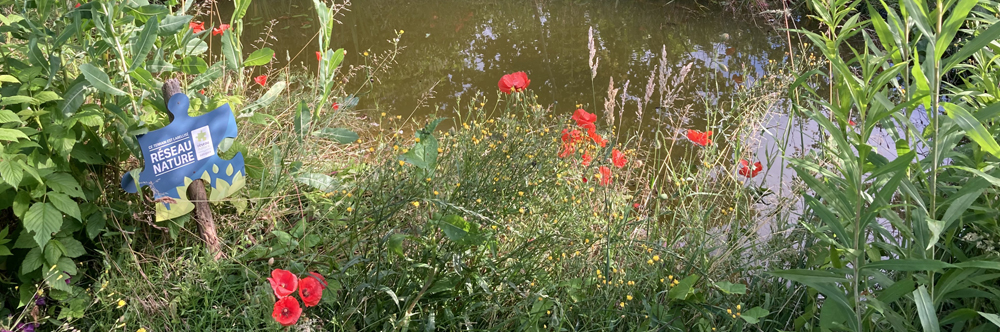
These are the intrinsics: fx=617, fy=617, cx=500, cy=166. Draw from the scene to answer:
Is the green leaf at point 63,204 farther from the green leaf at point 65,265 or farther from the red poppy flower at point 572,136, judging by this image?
the red poppy flower at point 572,136

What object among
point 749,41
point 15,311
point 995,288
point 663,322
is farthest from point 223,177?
point 749,41

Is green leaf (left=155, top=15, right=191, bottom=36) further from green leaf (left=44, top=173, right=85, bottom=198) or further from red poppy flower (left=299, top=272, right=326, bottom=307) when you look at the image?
red poppy flower (left=299, top=272, right=326, bottom=307)

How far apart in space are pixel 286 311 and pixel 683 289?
3.36 feet

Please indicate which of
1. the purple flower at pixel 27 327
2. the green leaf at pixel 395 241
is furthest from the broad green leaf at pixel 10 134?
the green leaf at pixel 395 241

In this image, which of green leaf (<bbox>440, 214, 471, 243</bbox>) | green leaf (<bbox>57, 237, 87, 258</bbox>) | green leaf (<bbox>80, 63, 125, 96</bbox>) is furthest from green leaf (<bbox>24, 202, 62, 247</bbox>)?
green leaf (<bbox>440, 214, 471, 243</bbox>)

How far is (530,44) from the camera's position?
15.4ft

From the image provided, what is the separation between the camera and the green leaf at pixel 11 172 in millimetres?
1425

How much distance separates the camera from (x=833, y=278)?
4.25ft

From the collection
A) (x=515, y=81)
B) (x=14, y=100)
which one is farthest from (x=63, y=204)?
(x=515, y=81)

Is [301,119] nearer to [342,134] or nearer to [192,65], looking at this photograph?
[342,134]

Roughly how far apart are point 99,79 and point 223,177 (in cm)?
38

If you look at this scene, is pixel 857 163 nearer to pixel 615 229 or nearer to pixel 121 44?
pixel 615 229

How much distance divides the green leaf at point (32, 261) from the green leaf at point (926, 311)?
2049 millimetres

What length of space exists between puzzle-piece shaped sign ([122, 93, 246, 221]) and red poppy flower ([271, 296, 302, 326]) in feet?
1.66
